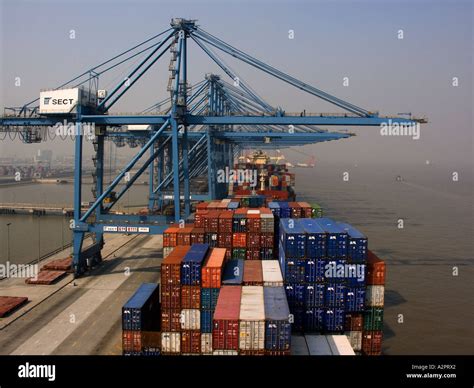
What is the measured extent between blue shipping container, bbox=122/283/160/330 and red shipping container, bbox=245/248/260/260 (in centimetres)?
757

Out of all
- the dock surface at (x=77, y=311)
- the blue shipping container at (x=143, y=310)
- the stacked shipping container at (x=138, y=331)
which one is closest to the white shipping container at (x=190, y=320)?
the stacked shipping container at (x=138, y=331)

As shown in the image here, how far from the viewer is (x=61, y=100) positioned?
41219mm

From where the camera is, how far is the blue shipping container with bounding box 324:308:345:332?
24219 mm

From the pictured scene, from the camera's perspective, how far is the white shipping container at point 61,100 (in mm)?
40844

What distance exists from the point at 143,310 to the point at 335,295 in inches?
409

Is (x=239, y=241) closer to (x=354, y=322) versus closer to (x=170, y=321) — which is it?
(x=170, y=321)

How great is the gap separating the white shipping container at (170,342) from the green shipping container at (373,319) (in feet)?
35.0

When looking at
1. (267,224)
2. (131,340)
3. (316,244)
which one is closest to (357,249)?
(316,244)

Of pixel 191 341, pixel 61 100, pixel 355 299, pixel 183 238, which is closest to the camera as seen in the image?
pixel 191 341

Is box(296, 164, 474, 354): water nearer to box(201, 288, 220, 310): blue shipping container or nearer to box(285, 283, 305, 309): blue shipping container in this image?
box(285, 283, 305, 309): blue shipping container

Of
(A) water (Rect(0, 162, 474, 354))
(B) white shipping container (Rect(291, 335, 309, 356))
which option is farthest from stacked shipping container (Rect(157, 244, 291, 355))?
(A) water (Rect(0, 162, 474, 354))

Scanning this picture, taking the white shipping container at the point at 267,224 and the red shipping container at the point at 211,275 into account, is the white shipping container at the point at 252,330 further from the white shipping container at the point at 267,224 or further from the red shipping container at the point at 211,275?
the white shipping container at the point at 267,224
